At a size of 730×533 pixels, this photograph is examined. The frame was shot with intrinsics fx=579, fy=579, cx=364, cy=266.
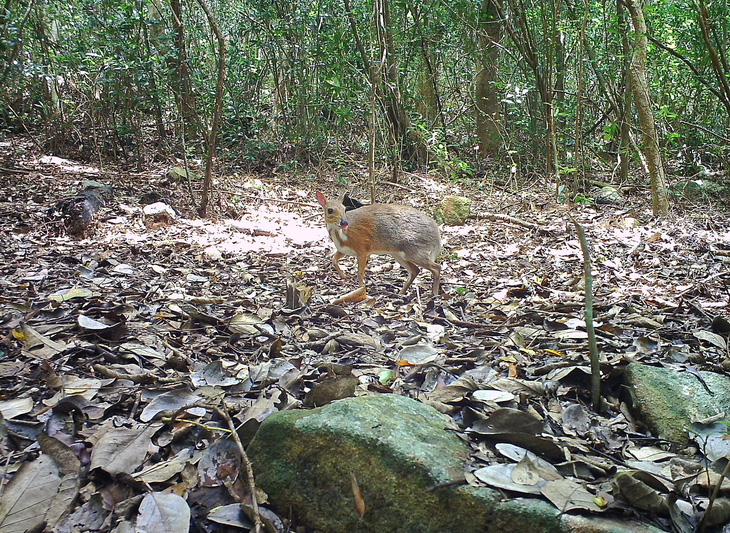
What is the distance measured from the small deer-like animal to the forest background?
12.7ft

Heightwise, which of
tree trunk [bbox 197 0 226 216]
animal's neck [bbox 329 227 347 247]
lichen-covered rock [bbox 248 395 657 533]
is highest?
tree trunk [bbox 197 0 226 216]

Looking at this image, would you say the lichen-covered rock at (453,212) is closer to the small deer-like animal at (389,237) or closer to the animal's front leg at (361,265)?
the small deer-like animal at (389,237)

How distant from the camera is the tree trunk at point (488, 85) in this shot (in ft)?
34.6

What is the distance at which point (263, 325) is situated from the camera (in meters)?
3.83

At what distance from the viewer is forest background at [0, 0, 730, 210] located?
884cm

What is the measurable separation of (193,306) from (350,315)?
112 cm

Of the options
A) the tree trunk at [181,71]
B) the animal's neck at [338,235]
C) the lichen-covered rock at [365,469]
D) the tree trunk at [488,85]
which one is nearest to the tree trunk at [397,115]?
the tree trunk at [488,85]

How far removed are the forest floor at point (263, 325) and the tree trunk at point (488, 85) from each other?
4.20 m

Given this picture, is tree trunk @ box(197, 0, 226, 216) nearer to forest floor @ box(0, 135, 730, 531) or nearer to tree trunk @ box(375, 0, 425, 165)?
forest floor @ box(0, 135, 730, 531)

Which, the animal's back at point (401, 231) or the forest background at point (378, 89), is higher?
the forest background at point (378, 89)

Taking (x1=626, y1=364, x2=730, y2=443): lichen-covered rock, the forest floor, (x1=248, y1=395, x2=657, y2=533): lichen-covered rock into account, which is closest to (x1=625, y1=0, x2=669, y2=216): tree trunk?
the forest floor

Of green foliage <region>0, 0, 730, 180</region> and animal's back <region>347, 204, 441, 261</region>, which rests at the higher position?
green foliage <region>0, 0, 730, 180</region>

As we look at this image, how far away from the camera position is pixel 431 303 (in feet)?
15.2

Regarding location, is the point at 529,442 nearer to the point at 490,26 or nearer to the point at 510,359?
the point at 510,359
